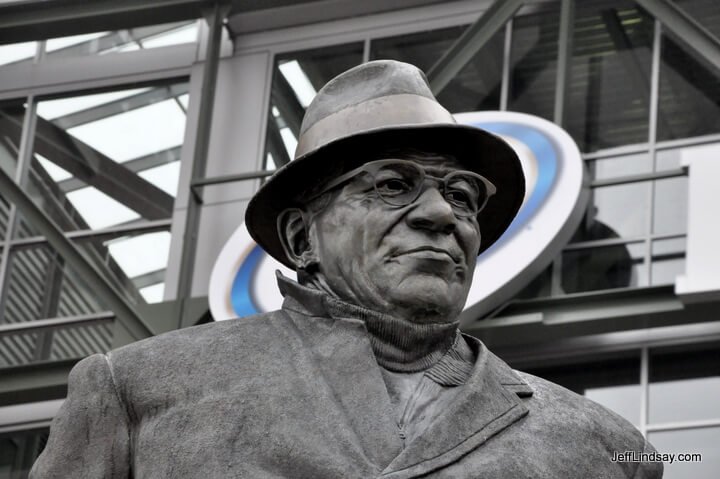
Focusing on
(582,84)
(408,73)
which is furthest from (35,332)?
(408,73)

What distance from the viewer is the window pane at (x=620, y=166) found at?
2202 cm

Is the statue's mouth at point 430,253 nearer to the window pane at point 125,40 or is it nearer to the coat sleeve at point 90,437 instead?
the coat sleeve at point 90,437

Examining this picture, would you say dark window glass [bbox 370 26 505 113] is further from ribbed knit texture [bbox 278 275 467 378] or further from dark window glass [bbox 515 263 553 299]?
ribbed knit texture [bbox 278 275 467 378]

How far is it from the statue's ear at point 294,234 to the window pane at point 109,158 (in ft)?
59.0

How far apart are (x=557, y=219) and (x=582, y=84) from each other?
10.5 ft

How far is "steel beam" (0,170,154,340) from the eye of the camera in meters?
21.9

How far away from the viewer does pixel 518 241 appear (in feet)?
66.2

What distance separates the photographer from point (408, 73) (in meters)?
6.47

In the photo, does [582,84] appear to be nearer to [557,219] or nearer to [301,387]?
[557,219]

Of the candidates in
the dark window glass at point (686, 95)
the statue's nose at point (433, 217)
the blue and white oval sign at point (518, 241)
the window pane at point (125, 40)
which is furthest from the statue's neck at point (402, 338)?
the window pane at point (125, 40)

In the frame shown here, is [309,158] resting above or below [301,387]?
above

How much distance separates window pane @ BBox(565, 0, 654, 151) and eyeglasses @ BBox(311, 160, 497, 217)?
52.7ft

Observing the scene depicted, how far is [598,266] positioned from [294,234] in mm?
Answer: 15303

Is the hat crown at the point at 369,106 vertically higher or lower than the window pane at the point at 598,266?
lower
